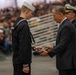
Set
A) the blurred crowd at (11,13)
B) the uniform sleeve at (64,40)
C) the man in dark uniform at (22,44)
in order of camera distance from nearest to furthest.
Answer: the uniform sleeve at (64,40), the man in dark uniform at (22,44), the blurred crowd at (11,13)

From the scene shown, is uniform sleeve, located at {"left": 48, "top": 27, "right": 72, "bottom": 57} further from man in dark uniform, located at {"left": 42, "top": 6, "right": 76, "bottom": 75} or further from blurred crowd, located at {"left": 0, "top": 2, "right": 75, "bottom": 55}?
blurred crowd, located at {"left": 0, "top": 2, "right": 75, "bottom": 55}

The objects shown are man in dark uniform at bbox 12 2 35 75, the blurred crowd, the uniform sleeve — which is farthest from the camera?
the blurred crowd

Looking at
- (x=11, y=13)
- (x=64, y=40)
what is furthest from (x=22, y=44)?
(x=11, y=13)

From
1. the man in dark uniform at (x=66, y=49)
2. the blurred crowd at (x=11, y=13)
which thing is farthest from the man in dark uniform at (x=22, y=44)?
the blurred crowd at (x=11, y=13)

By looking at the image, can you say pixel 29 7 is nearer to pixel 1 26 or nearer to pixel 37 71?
pixel 37 71

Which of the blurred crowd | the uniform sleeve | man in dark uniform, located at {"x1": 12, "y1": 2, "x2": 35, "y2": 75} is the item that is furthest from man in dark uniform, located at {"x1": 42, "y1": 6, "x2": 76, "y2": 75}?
the blurred crowd

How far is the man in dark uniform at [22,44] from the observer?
546 cm

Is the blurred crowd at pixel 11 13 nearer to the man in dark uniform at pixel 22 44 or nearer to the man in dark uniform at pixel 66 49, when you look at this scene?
the man in dark uniform at pixel 22 44

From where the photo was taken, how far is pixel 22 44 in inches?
215

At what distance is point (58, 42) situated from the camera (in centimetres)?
539

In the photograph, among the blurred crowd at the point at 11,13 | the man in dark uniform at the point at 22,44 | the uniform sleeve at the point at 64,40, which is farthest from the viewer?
the blurred crowd at the point at 11,13

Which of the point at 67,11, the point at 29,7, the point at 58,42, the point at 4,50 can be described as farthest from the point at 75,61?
the point at 4,50

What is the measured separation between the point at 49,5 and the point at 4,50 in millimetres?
3805

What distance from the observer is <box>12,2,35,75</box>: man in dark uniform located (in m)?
5.46
